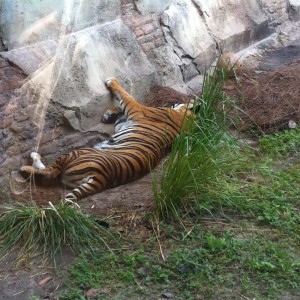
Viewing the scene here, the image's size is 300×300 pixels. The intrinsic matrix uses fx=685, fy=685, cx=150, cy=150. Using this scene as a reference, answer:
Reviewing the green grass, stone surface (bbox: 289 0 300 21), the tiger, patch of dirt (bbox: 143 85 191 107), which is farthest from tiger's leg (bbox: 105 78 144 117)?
stone surface (bbox: 289 0 300 21)

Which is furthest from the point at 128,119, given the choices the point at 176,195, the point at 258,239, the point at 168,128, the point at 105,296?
the point at 105,296

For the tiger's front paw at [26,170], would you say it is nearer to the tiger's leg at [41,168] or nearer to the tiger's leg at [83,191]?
the tiger's leg at [41,168]

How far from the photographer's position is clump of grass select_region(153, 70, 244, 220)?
4.71 metres

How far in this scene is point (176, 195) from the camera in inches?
186

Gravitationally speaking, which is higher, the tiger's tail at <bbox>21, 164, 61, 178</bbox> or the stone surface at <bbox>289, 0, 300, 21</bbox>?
the tiger's tail at <bbox>21, 164, 61, 178</bbox>

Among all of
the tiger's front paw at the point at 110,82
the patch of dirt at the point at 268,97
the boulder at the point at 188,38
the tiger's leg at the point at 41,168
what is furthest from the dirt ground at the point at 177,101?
the tiger's front paw at the point at 110,82

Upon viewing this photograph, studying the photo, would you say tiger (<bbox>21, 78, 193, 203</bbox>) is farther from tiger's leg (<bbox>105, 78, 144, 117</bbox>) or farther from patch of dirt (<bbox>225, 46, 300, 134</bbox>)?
patch of dirt (<bbox>225, 46, 300, 134</bbox>)

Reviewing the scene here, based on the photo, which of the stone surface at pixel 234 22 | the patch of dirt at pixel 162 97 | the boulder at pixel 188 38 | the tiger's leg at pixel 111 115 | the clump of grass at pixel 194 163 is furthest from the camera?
the stone surface at pixel 234 22

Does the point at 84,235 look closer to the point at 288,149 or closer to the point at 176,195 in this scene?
the point at 176,195

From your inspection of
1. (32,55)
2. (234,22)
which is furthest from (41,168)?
(234,22)

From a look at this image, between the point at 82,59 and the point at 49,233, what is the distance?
90.8 inches

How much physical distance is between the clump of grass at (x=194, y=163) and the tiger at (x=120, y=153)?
0.20 meters

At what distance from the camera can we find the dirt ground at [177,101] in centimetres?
408

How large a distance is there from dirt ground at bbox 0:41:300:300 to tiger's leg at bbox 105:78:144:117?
0.48m
